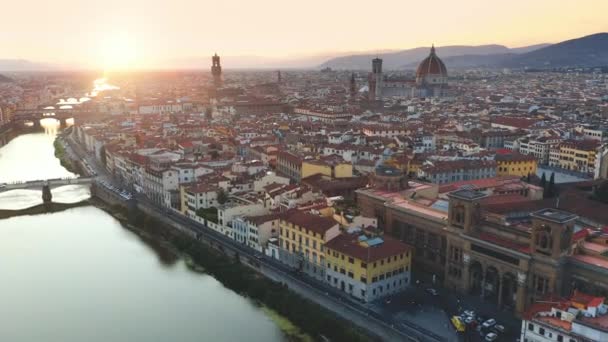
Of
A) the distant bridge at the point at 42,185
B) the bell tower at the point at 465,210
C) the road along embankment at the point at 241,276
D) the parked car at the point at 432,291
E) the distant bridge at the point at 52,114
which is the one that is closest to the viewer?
the road along embankment at the point at 241,276

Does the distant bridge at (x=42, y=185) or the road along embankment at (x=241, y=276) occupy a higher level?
the distant bridge at (x=42, y=185)

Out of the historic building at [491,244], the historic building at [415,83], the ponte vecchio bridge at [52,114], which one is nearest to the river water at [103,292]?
the historic building at [491,244]

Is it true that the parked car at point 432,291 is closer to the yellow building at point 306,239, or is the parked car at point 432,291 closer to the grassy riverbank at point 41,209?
the yellow building at point 306,239

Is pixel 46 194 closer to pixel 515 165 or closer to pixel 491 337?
pixel 491 337

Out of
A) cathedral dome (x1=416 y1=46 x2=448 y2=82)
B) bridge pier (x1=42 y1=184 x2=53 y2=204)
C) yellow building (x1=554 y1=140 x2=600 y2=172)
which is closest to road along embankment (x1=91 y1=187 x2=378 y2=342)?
bridge pier (x1=42 y1=184 x2=53 y2=204)

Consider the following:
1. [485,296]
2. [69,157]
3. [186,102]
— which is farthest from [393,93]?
[485,296]

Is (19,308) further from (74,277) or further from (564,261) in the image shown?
(564,261)

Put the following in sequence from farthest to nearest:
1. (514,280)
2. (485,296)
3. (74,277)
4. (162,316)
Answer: (74,277) → (162,316) → (485,296) → (514,280)
